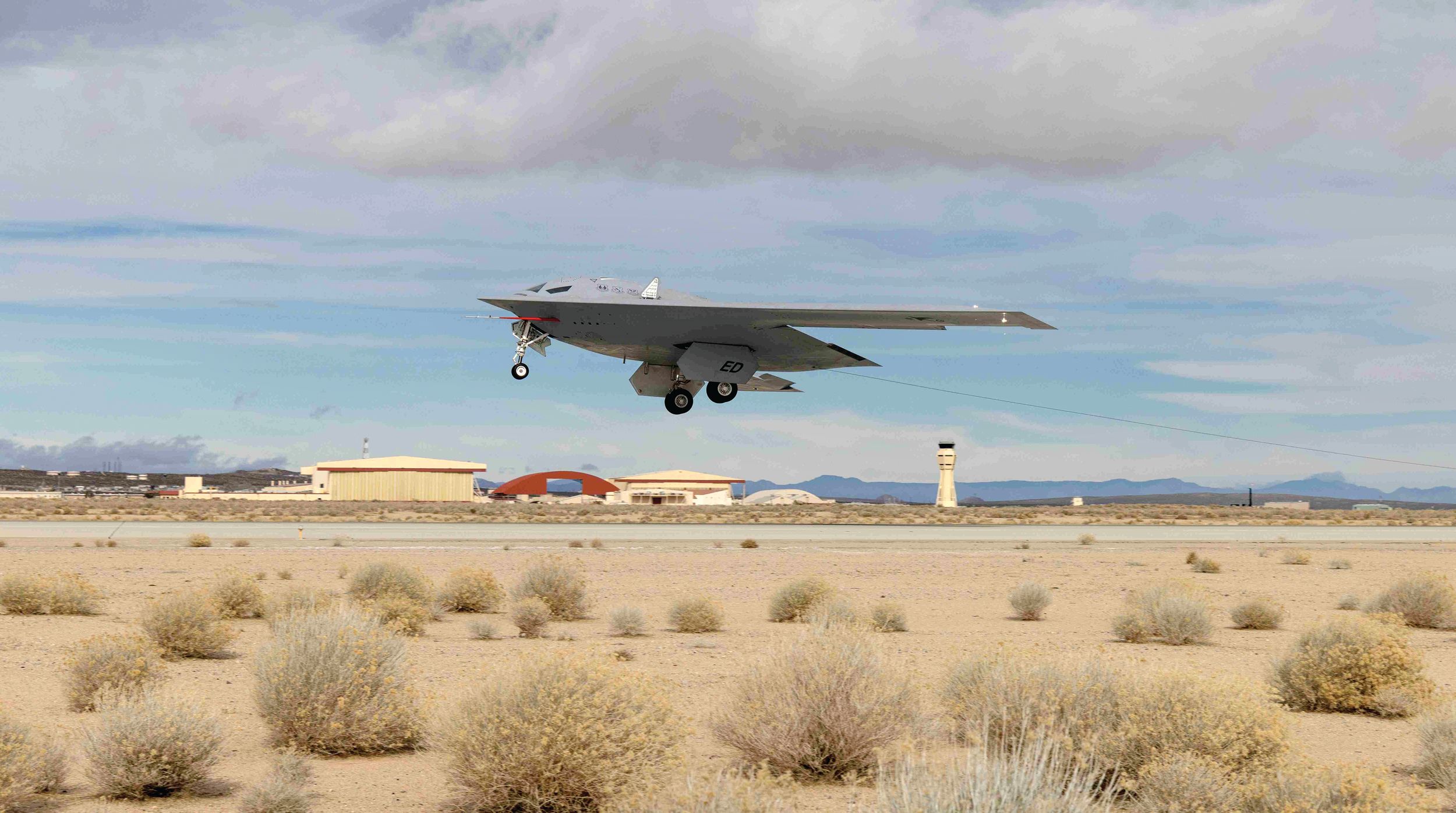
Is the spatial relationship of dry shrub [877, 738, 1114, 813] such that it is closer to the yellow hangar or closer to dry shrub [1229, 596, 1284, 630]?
dry shrub [1229, 596, 1284, 630]

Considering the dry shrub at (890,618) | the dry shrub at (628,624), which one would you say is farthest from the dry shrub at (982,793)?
the dry shrub at (628,624)

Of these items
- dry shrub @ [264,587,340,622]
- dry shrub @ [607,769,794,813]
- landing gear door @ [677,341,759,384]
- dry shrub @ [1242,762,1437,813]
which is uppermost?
landing gear door @ [677,341,759,384]

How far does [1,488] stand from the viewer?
6181 inches

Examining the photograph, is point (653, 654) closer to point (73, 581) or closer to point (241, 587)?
point (241, 587)

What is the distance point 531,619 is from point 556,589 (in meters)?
3.69

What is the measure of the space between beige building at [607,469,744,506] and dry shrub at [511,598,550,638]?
93.0 metres

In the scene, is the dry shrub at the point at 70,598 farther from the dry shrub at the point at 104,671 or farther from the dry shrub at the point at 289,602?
the dry shrub at the point at 104,671

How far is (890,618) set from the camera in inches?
810

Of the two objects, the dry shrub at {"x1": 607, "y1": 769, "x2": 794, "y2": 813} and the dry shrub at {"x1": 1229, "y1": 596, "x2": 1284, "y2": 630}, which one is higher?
the dry shrub at {"x1": 607, "y1": 769, "x2": 794, "y2": 813}

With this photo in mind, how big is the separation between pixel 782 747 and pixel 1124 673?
301cm

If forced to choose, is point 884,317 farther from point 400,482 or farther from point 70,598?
point 400,482

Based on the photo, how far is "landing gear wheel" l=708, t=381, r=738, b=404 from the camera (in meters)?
18.6

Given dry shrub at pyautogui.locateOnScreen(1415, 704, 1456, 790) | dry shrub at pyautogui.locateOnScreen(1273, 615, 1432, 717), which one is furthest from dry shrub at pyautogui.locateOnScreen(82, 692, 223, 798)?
dry shrub at pyautogui.locateOnScreen(1273, 615, 1432, 717)

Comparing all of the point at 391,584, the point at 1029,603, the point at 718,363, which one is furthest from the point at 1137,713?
the point at 391,584
